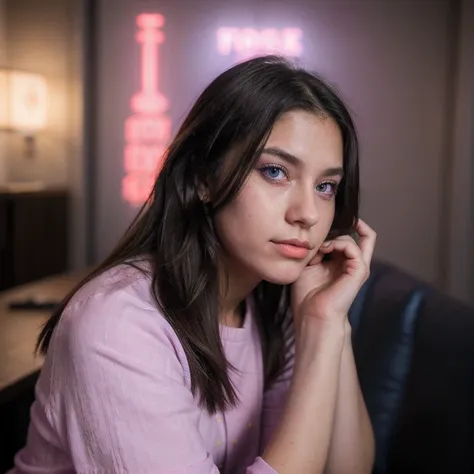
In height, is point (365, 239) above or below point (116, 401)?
above

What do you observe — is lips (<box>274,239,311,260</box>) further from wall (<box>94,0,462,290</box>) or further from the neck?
wall (<box>94,0,462,290</box>)

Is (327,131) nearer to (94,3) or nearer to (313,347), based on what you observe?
(313,347)

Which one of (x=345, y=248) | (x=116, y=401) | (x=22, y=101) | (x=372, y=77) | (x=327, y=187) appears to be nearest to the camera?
(x=116, y=401)

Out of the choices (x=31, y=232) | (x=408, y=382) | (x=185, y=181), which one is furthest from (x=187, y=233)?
(x=31, y=232)

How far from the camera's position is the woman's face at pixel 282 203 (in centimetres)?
99

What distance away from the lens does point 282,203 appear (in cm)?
100

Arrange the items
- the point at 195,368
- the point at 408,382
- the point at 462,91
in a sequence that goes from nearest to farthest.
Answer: the point at 195,368, the point at 408,382, the point at 462,91

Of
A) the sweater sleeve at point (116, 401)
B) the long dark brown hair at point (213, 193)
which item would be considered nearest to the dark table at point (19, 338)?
the long dark brown hair at point (213, 193)

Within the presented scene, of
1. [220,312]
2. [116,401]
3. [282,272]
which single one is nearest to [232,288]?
[220,312]

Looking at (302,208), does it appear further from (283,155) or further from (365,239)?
(365,239)

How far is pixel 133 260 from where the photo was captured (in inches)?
41.0

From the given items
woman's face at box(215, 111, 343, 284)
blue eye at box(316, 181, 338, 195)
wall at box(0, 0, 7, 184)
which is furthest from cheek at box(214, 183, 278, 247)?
wall at box(0, 0, 7, 184)

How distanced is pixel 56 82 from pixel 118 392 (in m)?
2.84

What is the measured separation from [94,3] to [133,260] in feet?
9.00
